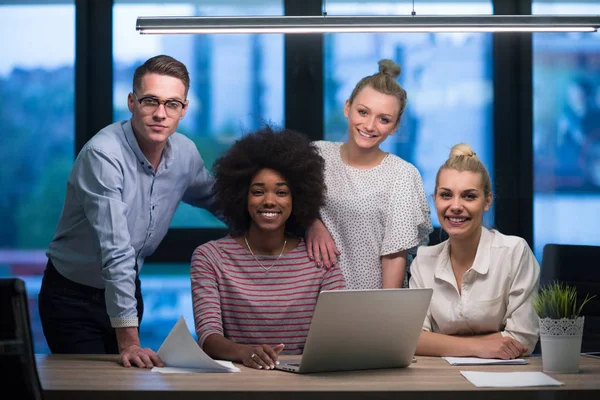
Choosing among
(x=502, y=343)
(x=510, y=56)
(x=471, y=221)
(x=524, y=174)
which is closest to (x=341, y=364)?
(x=502, y=343)

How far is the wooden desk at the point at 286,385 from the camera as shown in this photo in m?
1.55

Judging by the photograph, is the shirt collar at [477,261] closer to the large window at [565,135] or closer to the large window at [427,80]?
the large window at [427,80]

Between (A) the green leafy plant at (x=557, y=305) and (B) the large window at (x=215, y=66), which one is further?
(B) the large window at (x=215, y=66)

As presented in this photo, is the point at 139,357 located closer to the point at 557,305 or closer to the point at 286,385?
the point at 286,385

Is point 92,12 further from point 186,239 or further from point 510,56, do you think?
point 510,56

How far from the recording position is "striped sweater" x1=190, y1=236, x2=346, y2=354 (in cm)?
218

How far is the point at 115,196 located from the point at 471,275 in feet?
3.57

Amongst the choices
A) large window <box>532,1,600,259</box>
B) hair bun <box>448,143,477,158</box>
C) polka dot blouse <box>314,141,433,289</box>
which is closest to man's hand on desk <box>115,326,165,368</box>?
polka dot blouse <box>314,141,433,289</box>

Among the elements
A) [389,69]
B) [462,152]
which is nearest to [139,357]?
[462,152]

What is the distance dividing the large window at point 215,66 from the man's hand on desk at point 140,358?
213 cm

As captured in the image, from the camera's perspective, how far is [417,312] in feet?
5.88

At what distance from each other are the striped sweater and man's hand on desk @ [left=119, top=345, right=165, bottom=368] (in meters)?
0.26

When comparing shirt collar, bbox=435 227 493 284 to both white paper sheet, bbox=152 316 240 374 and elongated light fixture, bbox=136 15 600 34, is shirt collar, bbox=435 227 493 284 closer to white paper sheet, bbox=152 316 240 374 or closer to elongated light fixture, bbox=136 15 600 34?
white paper sheet, bbox=152 316 240 374

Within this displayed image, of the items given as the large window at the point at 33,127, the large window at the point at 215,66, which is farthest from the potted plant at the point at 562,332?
the large window at the point at 33,127
